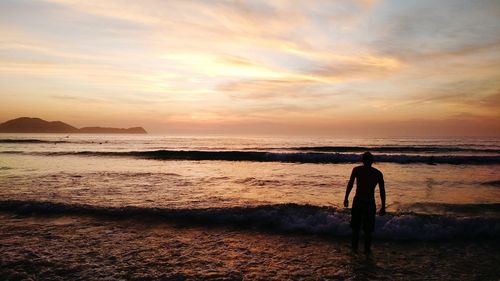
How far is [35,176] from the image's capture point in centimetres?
2003

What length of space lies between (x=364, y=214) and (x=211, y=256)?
3.65 metres

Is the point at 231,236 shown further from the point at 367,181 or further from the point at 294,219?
the point at 367,181

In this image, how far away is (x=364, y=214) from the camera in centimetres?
781

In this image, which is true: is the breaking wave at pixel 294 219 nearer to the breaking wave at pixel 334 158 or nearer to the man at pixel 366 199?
the man at pixel 366 199

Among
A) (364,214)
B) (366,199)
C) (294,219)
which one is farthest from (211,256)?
(366,199)

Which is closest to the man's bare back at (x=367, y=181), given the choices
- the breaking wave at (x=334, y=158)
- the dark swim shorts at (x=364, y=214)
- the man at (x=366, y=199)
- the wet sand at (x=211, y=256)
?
the man at (x=366, y=199)

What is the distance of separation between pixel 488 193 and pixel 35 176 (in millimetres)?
24311

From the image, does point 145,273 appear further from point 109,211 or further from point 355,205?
point 109,211

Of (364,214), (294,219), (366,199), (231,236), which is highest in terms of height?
(366,199)

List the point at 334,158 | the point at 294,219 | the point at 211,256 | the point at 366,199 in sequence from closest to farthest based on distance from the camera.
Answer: the point at 211,256 < the point at 366,199 < the point at 294,219 < the point at 334,158

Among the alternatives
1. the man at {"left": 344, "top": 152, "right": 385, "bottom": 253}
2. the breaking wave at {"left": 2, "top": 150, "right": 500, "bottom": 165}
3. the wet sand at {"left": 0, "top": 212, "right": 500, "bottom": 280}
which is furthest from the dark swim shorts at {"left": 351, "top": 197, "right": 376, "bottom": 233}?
the breaking wave at {"left": 2, "top": 150, "right": 500, "bottom": 165}

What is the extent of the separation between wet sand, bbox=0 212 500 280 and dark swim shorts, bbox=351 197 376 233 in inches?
26.3

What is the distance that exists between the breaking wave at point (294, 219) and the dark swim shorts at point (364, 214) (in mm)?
1682

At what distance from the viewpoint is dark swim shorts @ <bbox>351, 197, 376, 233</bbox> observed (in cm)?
775
